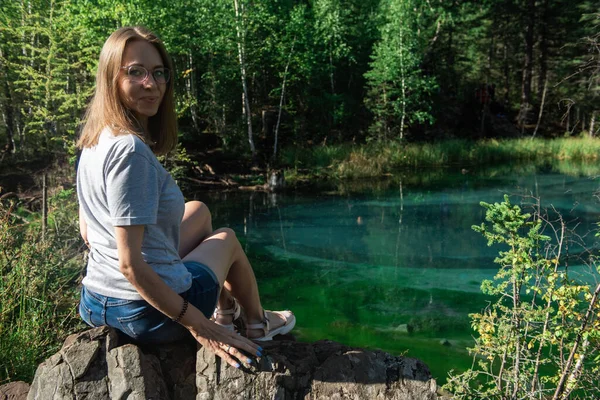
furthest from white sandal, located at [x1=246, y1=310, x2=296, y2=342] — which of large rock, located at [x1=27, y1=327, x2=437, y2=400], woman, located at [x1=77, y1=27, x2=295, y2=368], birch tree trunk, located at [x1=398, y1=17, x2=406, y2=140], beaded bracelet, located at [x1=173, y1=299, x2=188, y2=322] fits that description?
birch tree trunk, located at [x1=398, y1=17, x2=406, y2=140]

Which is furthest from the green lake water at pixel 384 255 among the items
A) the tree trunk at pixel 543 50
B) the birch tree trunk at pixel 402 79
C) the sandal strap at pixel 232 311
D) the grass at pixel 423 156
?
the tree trunk at pixel 543 50

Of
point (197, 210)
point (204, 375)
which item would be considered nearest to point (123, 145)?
point (197, 210)

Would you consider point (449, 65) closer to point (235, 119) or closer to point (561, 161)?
point (561, 161)

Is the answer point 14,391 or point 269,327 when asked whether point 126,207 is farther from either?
point 14,391

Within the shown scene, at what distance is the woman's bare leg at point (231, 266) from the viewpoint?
187 centimetres

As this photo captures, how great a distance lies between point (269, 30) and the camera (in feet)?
47.8

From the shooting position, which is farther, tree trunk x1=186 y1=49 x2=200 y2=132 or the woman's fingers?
tree trunk x1=186 y1=49 x2=200 y2=132

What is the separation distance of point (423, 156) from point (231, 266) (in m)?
14.1

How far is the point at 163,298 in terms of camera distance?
5.08 ft

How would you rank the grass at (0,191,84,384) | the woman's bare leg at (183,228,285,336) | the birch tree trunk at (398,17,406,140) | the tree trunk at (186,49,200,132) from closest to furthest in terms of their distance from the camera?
1. the woman's bare leg at (183,228,285,336)
2. the grass at (0,191,84,384)
3. the tree trunk at (186,49,200,132)
4. the birch tree trunk at (398,17,406,140)

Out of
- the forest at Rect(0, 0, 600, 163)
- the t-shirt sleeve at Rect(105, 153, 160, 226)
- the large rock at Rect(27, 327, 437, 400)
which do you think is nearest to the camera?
the t-shirt sleeve at Rect(105, 153, 160, 226)

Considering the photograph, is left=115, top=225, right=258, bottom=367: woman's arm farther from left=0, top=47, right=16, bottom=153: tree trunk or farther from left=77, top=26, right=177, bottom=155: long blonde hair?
left=0, top=47, right=16, bottom=153: tree trunk

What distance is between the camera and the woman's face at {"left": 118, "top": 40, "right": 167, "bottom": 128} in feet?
5.46

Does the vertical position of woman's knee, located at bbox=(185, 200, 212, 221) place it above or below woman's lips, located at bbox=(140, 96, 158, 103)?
below
